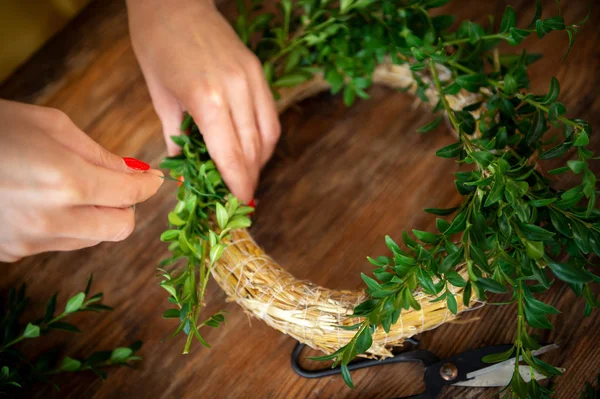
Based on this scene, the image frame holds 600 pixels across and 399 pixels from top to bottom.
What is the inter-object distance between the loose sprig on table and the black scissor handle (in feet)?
1.00

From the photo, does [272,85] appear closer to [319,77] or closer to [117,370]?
[319,77]

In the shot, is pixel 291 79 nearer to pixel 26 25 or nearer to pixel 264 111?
pixel 264 111

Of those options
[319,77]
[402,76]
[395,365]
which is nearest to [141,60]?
[319,77]

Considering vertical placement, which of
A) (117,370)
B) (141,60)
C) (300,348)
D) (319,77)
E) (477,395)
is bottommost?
(477,395)

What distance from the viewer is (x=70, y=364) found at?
99 centimetres

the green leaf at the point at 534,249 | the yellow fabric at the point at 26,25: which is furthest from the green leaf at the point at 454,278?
the yellow fabric at the point at 26,25

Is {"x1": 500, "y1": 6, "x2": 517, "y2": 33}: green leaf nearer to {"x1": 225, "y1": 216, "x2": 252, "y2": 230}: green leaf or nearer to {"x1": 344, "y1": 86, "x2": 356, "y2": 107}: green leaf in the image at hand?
{"x1": 344, "y1": 86, "x2": 356, "y2": 107}: green leaf

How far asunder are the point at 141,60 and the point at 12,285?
57 centimetres

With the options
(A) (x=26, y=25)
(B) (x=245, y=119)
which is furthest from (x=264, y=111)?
(A) (x=26, y=25)

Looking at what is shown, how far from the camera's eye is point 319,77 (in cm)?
120

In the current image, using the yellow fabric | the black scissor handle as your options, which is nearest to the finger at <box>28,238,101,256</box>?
the black scissor handle

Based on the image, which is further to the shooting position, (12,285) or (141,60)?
(12,285)

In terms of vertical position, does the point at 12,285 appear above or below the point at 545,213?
above

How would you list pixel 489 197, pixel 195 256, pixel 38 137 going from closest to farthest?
1. pixel 38 137
2. pixel 489 197
3. pixel 195 256
